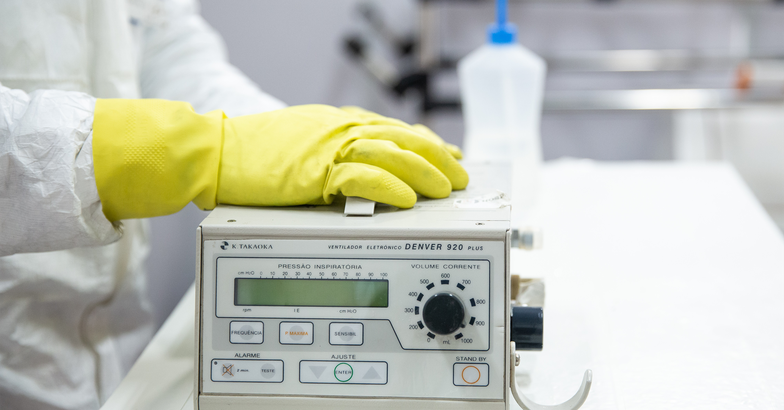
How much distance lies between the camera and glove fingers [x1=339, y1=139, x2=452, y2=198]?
21.8 inches

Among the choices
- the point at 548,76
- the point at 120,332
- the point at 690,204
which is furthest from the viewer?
the point at 548,76

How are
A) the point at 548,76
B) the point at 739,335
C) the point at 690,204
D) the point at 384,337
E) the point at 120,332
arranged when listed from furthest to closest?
the point at 548,76 < the point at 690,204 < the point at 120,332 < the point at 739,335 < the point at 384,337

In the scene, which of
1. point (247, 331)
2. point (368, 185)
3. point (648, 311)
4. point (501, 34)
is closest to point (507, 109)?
point (501, 34)

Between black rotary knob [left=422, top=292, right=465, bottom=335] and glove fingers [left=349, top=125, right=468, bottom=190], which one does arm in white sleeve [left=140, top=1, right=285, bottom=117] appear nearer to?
Answer: glove fingers [left=349, top=125, right=468, bottom=190]

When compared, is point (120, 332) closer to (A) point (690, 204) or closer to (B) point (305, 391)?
(B) point (305, 391)

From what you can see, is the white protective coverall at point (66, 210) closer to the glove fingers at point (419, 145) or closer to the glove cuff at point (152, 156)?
the glove cuff at point (152, 156)

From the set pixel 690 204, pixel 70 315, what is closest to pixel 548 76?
pixel 690 204

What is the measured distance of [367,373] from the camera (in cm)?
48

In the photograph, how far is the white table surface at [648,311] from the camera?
1.78 ft

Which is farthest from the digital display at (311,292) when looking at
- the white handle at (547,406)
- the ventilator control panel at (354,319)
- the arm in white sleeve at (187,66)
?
the arm in white sleeve at (187,66)

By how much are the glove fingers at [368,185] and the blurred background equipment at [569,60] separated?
1.78m

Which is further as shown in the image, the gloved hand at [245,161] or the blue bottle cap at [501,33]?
the blue bottle cap at [501,33]

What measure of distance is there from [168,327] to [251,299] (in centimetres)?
27

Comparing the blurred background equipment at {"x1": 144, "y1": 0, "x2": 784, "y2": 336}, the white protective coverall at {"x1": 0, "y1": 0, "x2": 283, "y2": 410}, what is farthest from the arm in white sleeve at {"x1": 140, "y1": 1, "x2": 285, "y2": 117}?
the blurred background equipment at {"x1": 144, "y1": 0, "x2": 784, "y2": 336}
